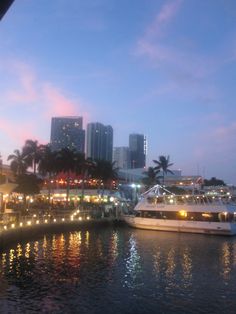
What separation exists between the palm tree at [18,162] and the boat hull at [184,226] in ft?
131

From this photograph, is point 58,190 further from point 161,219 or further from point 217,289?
point 217,289

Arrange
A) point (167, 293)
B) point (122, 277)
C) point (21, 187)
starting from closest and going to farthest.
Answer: point (167, 293) < point (122, 277) < point (21, 187)

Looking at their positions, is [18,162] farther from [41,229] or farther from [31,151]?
[41,229]

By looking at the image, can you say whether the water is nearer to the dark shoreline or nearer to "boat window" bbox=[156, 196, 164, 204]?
the dark shoreline

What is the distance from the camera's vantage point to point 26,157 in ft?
349

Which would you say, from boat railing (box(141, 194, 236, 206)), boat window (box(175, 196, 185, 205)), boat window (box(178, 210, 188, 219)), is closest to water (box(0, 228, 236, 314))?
boat railing (box(141, 194, 236, 206))

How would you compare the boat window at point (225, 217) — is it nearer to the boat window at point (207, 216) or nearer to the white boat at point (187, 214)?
the white boat at point (187, 214)

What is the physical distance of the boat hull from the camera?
211ft

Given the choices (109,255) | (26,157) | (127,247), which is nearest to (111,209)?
(26,157)

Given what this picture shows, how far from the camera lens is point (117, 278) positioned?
30188mm

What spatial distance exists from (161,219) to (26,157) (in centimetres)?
4677

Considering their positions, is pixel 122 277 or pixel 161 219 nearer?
pixel 122 277

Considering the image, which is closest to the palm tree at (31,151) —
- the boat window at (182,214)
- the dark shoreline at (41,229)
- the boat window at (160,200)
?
the dark shoreline at (41,229)

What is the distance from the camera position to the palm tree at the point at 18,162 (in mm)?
106250
